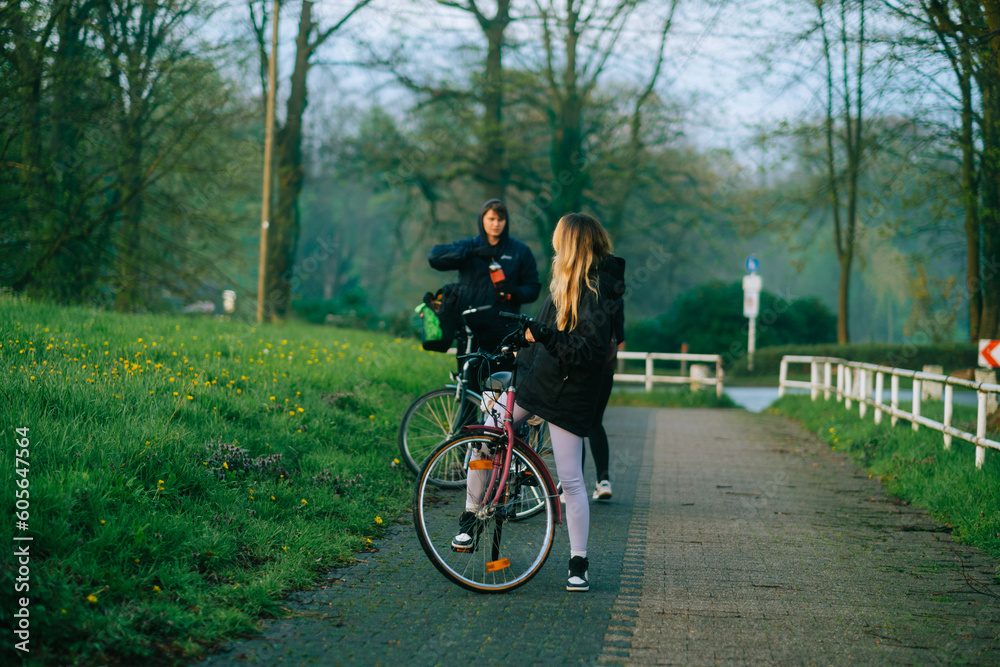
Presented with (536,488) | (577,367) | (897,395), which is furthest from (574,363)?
(897,395)

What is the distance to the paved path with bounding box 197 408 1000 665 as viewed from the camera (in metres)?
3.66

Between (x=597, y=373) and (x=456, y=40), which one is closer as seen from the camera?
(x=597, y=373)

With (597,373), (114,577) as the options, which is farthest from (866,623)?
(114,577)

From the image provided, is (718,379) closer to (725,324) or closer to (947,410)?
(947,410)

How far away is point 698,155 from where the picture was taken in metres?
29.8

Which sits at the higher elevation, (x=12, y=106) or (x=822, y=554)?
(x=12, y=106)

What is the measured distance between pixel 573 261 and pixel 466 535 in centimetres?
156

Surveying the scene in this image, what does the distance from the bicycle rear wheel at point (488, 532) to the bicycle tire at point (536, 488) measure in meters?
0.17

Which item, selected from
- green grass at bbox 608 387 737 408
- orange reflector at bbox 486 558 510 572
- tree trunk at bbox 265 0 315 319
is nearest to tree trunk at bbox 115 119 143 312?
tree trunk at bbox 265 0 315 319

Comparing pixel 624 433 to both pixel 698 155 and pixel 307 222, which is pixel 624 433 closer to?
pixel 698 155

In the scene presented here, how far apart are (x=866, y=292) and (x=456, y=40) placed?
4944cm

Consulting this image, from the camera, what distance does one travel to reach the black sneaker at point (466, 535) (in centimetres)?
462

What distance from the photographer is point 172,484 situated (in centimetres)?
498

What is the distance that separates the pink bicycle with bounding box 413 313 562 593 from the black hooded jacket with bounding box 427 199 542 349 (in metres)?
1.96
